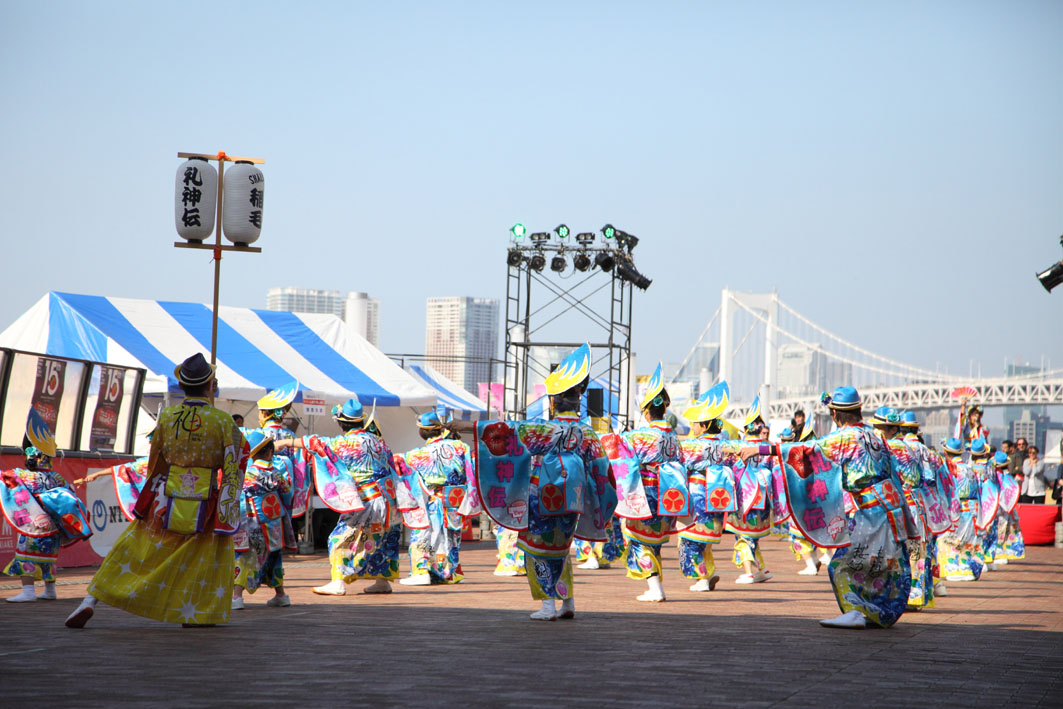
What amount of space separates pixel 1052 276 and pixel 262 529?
8.89 metres

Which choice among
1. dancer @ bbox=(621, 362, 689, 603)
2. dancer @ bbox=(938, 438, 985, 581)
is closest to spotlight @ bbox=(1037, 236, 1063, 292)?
dancer @ bbox=(938, 438, 985, 581)

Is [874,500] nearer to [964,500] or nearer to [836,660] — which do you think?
[836,660]

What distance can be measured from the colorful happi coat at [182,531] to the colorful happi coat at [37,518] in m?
2.36

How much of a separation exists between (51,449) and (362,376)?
335 inches

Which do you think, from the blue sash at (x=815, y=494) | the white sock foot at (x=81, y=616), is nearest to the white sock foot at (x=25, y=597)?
the white sock foot at (x=81, y=616)

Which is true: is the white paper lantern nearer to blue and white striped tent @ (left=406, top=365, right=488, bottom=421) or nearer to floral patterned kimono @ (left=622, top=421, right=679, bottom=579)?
floral patterned kimono @ (left=622, top=421, right=679, bottom=579)

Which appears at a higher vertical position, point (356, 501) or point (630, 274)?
point (630, 274)

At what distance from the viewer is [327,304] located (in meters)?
127

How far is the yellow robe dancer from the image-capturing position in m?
6.68

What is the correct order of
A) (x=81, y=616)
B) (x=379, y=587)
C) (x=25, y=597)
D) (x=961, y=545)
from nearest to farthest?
(x=81, y=616), (x=25, y=597), (x=379, y=587), (x=961, y=545)

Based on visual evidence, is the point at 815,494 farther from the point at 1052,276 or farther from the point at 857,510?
the point at 1052,276

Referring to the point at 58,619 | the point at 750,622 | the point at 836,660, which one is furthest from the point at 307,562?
the point at 836,660

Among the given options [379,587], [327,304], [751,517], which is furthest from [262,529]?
[327,304]

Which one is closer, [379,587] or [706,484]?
[379,587]
